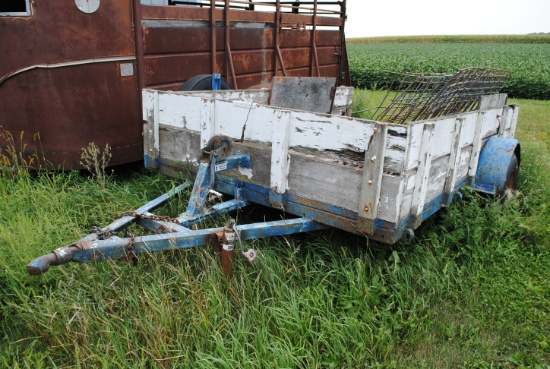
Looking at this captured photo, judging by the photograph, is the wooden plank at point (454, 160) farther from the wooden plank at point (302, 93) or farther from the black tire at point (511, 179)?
the wooden plank at point (302, 93)

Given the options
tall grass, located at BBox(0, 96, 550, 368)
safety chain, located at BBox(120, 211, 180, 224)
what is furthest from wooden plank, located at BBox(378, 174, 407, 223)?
safety chain, located at BBox(120, 211, 180, 224)

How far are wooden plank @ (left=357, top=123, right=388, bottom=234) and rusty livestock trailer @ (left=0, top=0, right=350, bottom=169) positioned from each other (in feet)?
9.93

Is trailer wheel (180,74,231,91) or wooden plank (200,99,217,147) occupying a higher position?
trailer wheel (180,74,231,91)

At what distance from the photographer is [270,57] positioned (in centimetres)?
718

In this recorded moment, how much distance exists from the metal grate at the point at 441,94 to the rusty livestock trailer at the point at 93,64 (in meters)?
2.52

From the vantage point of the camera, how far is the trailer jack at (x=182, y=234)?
8.34 feet

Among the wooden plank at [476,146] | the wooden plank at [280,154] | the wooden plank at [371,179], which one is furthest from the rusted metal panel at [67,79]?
the wooden plank at [476,146]

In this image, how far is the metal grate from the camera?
4.00m

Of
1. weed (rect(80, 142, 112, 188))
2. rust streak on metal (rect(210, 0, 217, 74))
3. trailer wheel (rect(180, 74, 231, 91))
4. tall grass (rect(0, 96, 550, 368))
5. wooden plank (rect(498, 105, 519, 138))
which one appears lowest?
tall grass (rect(0, 96, 550, 368))

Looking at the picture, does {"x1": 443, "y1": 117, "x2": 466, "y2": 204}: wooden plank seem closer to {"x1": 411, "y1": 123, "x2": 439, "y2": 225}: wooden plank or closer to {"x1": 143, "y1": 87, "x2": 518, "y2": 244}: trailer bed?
{"x1": 143, "y1": 87, "x2": 518, "y2": 244}: trailer bed

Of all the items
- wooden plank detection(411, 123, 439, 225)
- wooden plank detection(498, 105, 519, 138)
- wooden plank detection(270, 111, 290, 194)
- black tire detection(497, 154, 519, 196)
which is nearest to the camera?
wooden plank detection(411, 123, 439, 225)

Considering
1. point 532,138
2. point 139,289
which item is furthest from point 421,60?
point 139,289

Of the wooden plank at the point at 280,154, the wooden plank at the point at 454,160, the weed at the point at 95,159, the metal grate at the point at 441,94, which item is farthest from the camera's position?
the weed at the point at 95,159

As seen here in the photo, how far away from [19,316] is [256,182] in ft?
5.84
